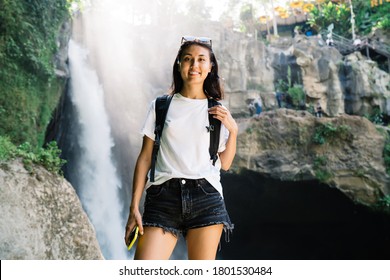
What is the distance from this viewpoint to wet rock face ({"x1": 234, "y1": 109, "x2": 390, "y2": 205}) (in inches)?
481

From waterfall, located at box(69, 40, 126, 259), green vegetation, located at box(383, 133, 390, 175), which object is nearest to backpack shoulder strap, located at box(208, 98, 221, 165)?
waterfall, located at box(69, 40, 126, 259)

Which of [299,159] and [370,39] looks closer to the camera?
[299,159]

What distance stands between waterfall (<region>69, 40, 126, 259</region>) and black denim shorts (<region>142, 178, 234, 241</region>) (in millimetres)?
9695

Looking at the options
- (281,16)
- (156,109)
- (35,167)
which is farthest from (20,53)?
(281,16)

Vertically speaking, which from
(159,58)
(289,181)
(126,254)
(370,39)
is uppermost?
(370,39)

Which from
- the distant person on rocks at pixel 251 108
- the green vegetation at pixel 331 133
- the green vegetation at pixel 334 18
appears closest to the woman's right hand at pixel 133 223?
the green vegetation at pixel 331 133

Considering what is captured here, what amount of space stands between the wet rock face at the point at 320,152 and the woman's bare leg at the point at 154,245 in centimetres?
1065

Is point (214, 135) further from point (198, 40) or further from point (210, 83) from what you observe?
point (198, 40)

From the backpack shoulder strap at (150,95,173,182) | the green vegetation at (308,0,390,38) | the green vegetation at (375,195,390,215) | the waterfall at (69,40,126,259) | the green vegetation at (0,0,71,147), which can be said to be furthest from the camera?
the green vegetation at (308,0,390,38)

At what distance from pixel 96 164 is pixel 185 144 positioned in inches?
425

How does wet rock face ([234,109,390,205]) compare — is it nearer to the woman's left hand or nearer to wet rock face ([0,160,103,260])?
wet rock face ([0,160,103,260])

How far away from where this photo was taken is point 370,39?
21.4m

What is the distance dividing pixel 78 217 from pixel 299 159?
8541 millimetres

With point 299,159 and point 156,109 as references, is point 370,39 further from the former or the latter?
point 156,109
